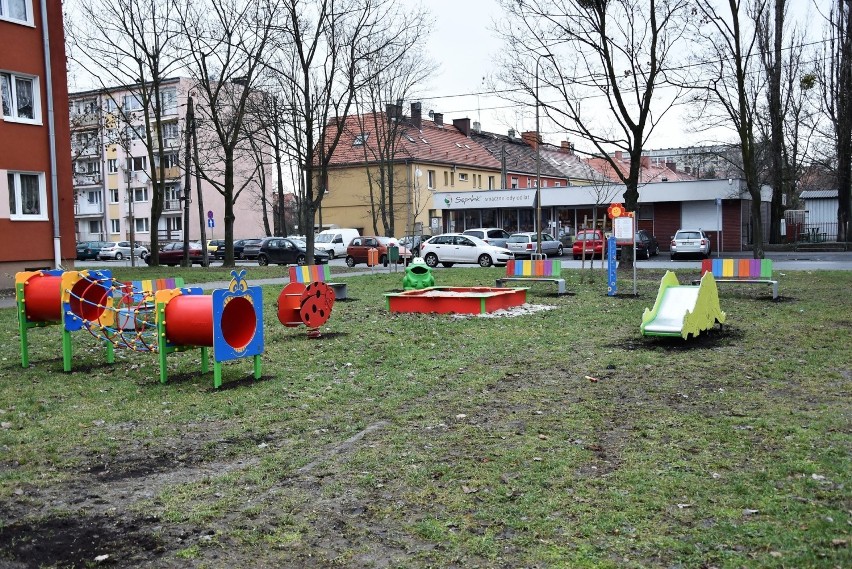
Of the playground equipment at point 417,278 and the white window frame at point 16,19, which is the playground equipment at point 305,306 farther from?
the white window frame at point 16,19

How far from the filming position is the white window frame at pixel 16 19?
2308 centimetres

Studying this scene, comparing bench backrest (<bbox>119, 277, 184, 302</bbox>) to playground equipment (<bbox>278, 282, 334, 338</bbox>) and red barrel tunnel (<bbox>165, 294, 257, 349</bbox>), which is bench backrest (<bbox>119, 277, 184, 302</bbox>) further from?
playground equipment (<bbox>278, 282, 334, 338</bbox>)

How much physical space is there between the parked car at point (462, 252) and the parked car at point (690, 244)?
976 cm

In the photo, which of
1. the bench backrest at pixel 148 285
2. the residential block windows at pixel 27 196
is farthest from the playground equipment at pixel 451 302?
the residential block windows at pixel 27 196

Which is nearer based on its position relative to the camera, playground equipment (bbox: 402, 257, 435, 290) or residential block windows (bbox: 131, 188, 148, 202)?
playground equipment (bbox: 402, 257, 435, 290)

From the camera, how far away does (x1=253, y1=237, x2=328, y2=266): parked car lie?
40.4 meters

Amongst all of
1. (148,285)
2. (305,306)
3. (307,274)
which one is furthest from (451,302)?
(148,285)

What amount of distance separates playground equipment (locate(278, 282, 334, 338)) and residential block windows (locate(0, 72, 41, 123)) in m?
15.2

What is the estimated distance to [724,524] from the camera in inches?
175

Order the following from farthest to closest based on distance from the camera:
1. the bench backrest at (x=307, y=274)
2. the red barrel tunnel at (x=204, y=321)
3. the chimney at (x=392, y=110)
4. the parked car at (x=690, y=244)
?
the chimney at (x=392, y=110) < the parked car at (x=690, y=244) < the bench backrest at (x=307, y=274) < the red barrel tunnel at (x=204, y=321)

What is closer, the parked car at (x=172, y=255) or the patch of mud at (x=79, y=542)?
the patch of mud at (x=79, y=542)

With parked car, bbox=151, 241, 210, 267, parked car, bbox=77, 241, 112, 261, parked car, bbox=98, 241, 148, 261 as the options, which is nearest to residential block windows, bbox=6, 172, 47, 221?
parked car, bbox=151, 241, 210, 267

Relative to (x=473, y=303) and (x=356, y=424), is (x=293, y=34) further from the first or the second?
(x=356, y=424)

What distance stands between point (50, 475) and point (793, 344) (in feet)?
30.6
